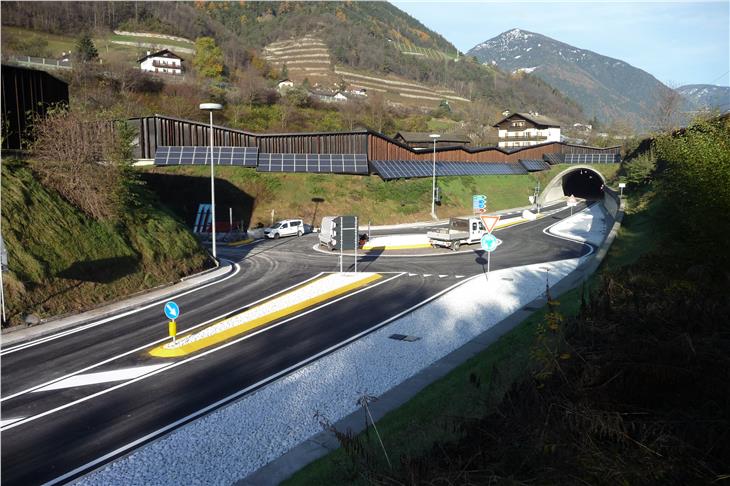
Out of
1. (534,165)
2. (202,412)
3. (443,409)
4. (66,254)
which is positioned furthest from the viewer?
(534,165)

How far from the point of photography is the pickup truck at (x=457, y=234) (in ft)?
113

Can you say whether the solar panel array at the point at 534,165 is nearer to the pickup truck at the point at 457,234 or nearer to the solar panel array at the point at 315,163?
the solar panel array at the point at 315,163

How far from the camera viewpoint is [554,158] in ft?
267

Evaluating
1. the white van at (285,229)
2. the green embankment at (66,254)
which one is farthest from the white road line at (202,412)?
the white van at (285,229)

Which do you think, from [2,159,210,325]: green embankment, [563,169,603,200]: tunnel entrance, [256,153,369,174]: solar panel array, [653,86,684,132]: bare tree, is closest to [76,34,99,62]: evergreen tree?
Answer: [256,153,369,174]: solar panel array

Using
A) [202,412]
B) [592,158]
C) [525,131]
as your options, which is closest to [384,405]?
[202,412]

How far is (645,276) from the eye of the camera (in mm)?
14117

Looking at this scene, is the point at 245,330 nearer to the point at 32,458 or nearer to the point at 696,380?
the point at 32,458

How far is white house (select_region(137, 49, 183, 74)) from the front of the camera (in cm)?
10294

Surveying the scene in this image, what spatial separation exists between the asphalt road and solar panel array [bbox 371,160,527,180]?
3009 centimetres

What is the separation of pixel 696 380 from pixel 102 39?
136 metres

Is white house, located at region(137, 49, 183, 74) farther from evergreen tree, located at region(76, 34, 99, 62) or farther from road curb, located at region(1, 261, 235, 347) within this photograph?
road curb, located at region(1, 261, 235, 347)

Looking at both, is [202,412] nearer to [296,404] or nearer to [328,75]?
[296,404]

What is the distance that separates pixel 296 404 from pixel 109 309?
11837 mm
